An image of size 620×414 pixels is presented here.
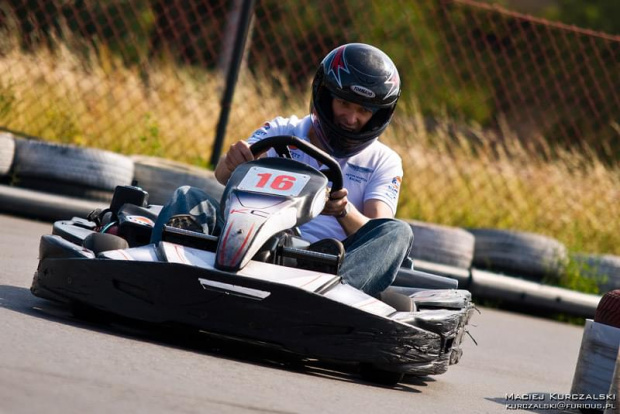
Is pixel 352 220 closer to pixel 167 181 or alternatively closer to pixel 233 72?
pixel 167 181

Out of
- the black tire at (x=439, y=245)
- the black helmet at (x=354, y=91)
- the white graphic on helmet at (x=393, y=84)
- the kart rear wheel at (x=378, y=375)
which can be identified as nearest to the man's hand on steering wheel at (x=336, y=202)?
the black helmet at (x=354, y=91)

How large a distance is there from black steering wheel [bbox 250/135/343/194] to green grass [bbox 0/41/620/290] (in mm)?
4833

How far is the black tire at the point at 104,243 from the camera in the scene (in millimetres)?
4457

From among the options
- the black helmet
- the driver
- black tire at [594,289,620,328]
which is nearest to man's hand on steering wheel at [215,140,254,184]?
the driver

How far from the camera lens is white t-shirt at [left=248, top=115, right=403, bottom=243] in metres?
5.17

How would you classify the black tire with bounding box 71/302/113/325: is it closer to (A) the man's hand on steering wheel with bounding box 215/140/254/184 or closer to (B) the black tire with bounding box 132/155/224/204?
(A) the man's hand on steering wheel with bounding box 215/140/254/184

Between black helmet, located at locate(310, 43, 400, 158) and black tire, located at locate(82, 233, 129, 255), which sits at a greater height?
black tire, located at locate(82, 233, 129, 255)

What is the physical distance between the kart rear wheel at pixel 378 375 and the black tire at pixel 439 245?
403cm

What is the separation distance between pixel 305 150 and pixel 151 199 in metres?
3.62

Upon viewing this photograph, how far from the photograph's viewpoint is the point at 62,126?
969cm

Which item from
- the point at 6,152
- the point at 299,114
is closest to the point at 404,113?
the point at 299,114

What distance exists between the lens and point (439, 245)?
8555 mm

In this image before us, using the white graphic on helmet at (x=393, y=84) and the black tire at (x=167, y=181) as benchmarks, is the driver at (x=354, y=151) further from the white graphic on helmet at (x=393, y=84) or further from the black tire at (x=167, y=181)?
the black tire at (x=167, y=181)

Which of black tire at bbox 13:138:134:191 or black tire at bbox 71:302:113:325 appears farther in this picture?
black tire at bbox 13:138:134:191
